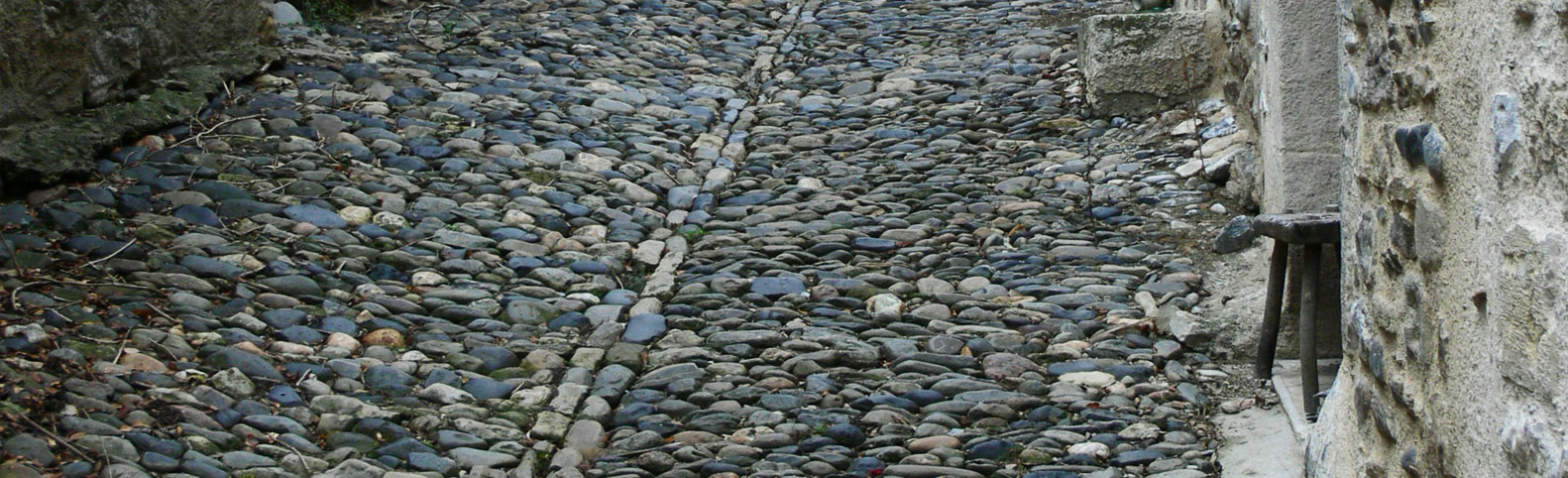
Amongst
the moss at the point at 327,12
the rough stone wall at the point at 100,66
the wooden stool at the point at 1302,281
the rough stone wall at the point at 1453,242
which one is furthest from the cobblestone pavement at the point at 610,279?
the rough stone wall at the point at 1453,242

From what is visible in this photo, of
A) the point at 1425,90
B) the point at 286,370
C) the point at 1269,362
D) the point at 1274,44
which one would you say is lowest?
the point at 286,370

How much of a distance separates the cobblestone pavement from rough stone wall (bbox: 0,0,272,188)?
134 mm

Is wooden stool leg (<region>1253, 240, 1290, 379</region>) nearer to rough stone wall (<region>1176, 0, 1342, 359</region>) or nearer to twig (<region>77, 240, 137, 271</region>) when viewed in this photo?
rough stone wall (<region>1176, 0, 1342, 359</region>)

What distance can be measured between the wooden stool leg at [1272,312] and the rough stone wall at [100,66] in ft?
13.6

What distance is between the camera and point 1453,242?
2408 mm

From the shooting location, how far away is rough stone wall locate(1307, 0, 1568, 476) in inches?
78.0

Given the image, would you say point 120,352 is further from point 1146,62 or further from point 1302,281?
point 1146,62

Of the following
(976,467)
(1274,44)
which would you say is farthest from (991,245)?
(976,467)

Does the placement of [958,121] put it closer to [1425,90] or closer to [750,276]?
[750,276]

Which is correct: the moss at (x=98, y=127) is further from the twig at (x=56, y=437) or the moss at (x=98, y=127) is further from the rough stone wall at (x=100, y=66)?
the twig at (x=56, y=437)

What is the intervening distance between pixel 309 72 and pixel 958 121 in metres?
3.03

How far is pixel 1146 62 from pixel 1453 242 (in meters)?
4.27

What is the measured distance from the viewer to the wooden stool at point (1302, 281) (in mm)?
3756

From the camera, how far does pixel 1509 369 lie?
2121mm
